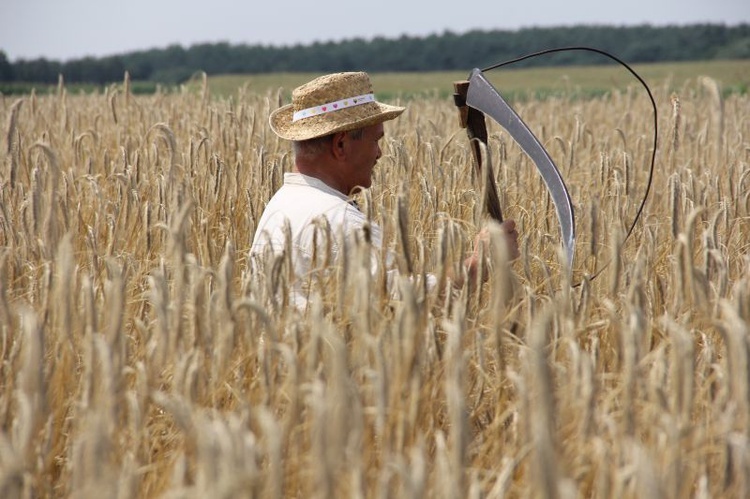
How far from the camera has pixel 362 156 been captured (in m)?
2.76

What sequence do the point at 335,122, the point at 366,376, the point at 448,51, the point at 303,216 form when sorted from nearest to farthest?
the point at 366,376 → the point at 303,216 → the point at 335,122 → the point at 448,51

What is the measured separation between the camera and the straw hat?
8.98 ft

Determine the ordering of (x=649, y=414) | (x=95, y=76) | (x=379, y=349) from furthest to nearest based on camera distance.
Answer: (x=95, y=76), (x=649, y=414), (x=379, y=349)

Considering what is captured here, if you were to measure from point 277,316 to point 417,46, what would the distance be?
51.5m

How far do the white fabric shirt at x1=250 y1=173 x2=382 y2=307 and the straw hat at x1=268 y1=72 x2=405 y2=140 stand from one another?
0.48ft

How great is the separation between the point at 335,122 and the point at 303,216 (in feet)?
1.06

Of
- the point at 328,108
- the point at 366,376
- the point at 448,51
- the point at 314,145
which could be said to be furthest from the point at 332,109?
the point at 448,51

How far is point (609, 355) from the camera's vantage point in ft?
7.85

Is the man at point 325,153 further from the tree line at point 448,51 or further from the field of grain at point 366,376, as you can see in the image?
the tree line at point 448,51

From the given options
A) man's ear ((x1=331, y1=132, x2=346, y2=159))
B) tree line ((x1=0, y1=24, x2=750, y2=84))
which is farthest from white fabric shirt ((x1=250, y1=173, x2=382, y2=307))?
tree line ((x1=0, y1=24, x2=750, y2=84))

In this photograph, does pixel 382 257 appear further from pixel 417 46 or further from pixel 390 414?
pixel 417 46

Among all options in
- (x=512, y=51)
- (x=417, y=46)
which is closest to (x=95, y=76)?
(x=417, y=46)

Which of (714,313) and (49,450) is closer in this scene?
(49,450)

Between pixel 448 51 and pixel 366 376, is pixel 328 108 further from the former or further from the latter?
pixel 448 51
